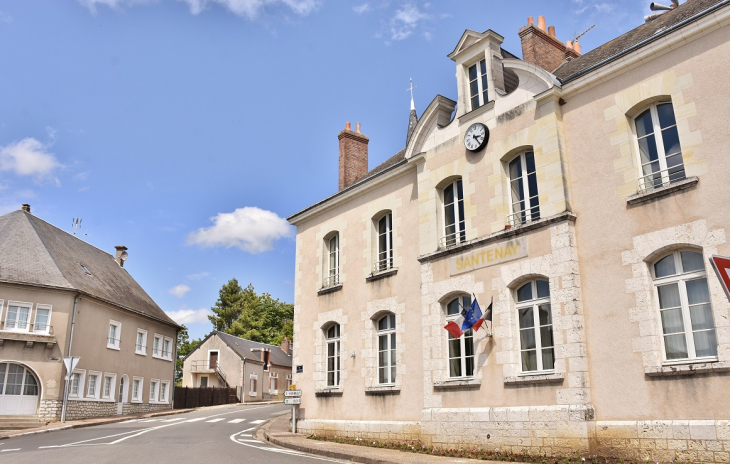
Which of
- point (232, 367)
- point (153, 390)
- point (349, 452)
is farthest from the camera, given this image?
point (232, 367)

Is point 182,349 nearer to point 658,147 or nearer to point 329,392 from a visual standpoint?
point 329,392

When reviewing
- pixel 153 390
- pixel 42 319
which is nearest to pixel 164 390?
pixel 153 390

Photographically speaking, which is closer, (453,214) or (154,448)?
(154,448)

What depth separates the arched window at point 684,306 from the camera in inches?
376

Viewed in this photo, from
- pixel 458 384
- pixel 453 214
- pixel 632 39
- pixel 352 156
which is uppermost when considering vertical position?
pixel 352 156

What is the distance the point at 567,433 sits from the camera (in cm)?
1057

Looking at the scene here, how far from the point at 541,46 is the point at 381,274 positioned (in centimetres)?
746

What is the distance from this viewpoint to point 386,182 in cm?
1688

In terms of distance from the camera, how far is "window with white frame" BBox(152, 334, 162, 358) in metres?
32.5

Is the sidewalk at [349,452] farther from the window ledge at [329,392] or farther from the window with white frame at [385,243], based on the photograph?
the window with white frame at [385,243]

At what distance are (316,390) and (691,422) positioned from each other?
10512 mm

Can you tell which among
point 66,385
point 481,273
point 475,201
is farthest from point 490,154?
point 66,385

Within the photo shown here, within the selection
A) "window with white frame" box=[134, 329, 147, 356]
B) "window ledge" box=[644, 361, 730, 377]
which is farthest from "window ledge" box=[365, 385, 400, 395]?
"window with white frame" box=[134, 329, 147, 356]

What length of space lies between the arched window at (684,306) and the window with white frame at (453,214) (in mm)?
4739
